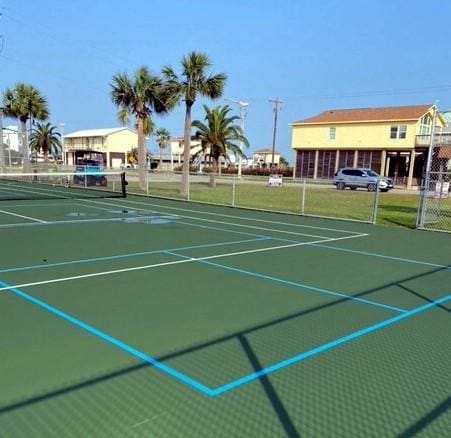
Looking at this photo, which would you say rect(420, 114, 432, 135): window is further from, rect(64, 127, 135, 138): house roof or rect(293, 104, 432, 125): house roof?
rect(64, 127, 135, 138): house roof

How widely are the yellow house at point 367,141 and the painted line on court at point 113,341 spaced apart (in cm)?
4381

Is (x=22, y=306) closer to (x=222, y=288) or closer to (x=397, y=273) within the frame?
(x=222, y=288)

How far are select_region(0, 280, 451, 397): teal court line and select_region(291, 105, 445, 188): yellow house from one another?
42.3 metres

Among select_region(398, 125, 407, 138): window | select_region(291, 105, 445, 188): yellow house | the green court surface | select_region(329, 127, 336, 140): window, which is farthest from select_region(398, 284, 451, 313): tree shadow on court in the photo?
select_region(329, 127, 336, 140): window

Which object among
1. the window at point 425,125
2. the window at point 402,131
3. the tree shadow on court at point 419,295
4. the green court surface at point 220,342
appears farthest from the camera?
the window at point 425,125

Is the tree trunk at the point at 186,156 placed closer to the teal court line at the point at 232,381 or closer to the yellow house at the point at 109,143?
the teal court line at the point at 232,381

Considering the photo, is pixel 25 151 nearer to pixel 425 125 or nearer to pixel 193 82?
pixel 193 82

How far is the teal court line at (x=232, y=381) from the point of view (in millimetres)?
3861

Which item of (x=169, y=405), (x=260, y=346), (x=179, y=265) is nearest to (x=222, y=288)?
(x=179, y=265)

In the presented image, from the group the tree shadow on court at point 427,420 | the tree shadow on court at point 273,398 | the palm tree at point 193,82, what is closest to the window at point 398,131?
the palm tree at point 193,82

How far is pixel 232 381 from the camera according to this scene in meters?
3.93

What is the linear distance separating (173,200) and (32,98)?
2125cm

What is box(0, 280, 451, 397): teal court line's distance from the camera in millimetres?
3861

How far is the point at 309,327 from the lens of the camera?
17.6 feet
